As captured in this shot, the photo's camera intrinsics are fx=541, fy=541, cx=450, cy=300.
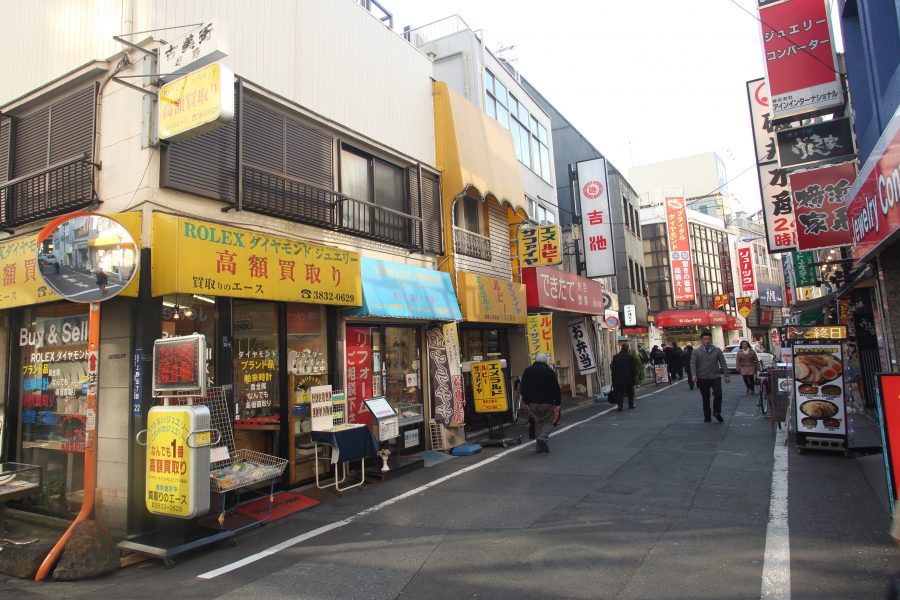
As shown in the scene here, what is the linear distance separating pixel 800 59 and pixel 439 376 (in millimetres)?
8741

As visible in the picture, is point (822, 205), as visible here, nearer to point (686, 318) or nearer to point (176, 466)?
point (176, 466)

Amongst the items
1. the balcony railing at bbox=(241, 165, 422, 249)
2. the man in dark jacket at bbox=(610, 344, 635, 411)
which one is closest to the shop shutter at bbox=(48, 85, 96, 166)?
the balcony railing at bbox=(241, 165, 422, 249)

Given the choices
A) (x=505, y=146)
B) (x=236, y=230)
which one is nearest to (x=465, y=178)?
(x=505, y=146)

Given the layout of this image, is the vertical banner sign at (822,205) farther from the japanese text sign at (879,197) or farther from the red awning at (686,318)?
the red awning at (686,318)

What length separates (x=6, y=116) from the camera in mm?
8492

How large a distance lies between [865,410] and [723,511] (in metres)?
8.86

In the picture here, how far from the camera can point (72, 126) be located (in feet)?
24.6

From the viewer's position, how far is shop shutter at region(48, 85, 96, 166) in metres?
7.25

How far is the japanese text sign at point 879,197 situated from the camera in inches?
219

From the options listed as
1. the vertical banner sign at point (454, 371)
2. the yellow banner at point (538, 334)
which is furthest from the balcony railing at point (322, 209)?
the yellow banner at point (538, 334)

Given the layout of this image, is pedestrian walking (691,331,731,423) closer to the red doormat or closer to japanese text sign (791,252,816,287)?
japanese text sign (791,252,816,287)

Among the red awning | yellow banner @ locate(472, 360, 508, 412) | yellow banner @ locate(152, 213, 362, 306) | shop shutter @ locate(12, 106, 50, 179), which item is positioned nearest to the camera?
yellow banner @ locate(152, 213, 362, 306)

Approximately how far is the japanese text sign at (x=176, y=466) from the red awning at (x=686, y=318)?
1965 inches

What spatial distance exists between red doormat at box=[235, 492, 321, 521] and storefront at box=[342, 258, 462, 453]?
83.9 inches
